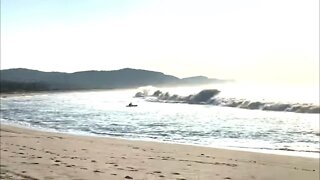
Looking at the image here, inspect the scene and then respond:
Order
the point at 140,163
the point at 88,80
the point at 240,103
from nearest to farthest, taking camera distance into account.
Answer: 1. the point at 140,163
2. the point at 240,103
3. the point at 88,80

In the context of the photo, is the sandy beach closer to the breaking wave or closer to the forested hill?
the breaking wave

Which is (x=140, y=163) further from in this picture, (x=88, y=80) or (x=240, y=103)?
(x=88, y=80)

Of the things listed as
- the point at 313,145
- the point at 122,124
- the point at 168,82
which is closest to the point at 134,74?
the point at 168,82

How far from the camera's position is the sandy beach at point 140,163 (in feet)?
30.7

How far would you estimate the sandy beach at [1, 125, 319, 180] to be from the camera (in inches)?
368

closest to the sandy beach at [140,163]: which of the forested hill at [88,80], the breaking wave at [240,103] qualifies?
the breaking wave at [240,103]

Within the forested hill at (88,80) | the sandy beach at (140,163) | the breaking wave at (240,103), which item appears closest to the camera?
the sandy beach at (140,163)

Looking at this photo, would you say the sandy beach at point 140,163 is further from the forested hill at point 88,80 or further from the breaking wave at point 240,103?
the forested hill at point 88,80

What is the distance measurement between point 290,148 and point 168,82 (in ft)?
368

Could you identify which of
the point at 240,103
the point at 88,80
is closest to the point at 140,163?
the point at 240,103

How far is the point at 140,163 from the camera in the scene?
10.9 m

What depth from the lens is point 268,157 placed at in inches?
495

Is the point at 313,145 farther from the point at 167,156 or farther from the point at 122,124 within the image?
the point at 122,124

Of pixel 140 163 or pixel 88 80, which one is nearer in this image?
pixel 140 163
